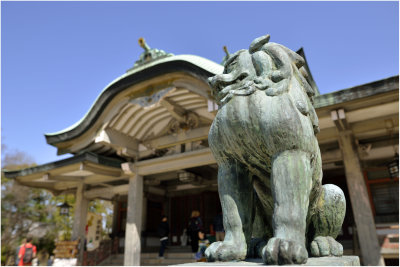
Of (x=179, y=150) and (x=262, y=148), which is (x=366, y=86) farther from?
(x=179, y=150)

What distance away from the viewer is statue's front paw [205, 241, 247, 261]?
1.36 meters

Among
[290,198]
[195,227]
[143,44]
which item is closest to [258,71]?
[290,198]

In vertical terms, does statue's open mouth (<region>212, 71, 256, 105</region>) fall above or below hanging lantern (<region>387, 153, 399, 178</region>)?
below

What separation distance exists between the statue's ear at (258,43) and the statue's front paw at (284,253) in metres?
1.08

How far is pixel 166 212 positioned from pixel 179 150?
4.22m

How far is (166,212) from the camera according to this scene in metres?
10.9

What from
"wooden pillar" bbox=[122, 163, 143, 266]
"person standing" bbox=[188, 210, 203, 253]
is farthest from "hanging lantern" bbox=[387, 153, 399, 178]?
"wooden pillar" bbox=[122, 163, 143, 266]

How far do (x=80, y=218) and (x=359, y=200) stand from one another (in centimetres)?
792

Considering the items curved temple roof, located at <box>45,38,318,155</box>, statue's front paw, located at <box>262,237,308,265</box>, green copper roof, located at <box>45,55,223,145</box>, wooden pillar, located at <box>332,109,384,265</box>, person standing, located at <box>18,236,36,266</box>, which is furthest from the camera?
person standing, located at <box>18,236,36,266</box>

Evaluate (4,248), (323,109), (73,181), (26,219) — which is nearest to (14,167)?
(26,219)

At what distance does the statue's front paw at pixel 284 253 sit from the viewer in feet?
3.73

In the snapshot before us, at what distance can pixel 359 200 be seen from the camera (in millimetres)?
5117

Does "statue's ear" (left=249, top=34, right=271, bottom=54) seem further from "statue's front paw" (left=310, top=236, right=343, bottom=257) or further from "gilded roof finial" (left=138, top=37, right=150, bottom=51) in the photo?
"gilded roof finial" (left=138, top=37, right=150, bottom=51)

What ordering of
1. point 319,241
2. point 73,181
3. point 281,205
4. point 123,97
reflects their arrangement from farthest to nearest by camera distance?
1. point 73,181
2. point 123,97
3. point 319,241
4. point 281,205
